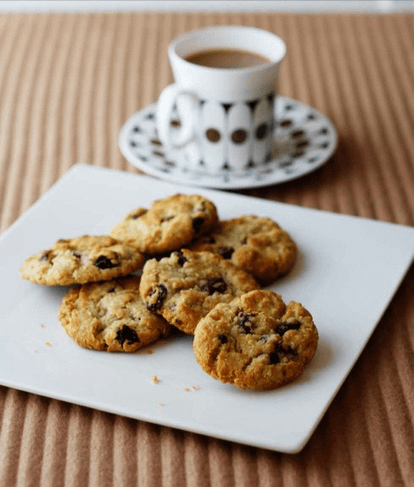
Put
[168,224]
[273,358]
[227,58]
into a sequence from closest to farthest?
1. [273,358]
2. [168,224]
3. [227,58]

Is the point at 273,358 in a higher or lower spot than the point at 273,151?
higher

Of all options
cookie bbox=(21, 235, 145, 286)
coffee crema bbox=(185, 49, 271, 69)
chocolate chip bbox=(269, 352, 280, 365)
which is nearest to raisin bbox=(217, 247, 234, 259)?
cookie bbox=(21, 235, 145, 286)

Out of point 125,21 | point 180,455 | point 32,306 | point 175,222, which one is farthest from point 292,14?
point 180,455

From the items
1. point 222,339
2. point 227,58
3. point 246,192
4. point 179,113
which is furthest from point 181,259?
point 227,58

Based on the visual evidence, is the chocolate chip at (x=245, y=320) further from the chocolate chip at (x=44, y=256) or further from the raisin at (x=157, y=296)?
the chocolate chip at (x=44, y=256)

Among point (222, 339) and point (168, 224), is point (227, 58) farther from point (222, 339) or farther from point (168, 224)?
point (222, 339)

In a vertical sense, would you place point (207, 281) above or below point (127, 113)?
above

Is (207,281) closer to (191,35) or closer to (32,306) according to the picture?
(32,306)
